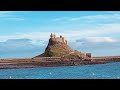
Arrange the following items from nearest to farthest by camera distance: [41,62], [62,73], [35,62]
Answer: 1. [62,73]
2. [35,62]
3. [41,62]

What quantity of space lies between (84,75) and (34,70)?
31.6 inches

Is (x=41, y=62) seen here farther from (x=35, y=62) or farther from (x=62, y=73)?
(x=62, y=73)

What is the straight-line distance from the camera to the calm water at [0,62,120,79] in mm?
4836

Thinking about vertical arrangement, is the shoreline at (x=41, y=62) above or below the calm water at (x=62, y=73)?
above

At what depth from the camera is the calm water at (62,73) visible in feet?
15.9

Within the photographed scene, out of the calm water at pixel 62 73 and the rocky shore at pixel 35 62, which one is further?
the rocky shore at pixel 35 62

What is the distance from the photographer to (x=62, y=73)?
15.9ft

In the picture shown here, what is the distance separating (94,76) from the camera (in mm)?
5059

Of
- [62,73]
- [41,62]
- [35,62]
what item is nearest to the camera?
[62,73]

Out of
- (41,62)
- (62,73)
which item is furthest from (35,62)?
(62,73)

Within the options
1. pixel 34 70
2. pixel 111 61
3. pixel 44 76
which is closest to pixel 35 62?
pixel 34 70

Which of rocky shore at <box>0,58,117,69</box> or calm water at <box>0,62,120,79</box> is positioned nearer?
calm water at <box>0,62,120,79</box>
